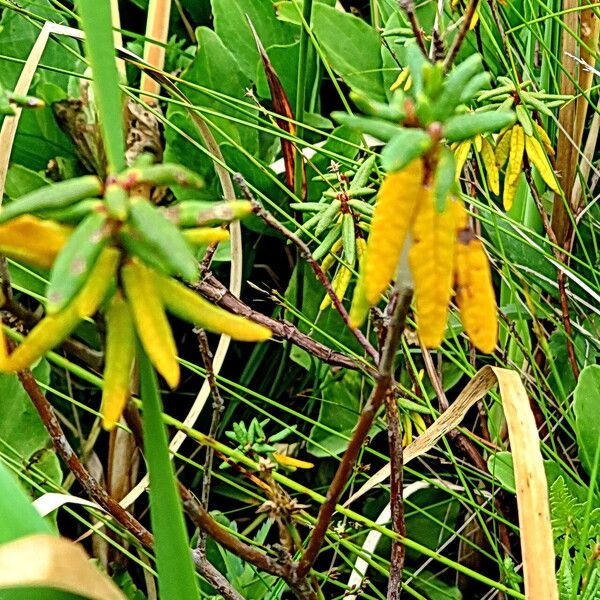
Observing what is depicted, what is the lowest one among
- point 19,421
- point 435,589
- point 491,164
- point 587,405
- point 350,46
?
point 435,589

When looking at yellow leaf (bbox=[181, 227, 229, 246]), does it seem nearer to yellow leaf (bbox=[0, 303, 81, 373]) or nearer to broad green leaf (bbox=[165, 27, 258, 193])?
yellow leaf (bbox=[0, 303, 81, 373])

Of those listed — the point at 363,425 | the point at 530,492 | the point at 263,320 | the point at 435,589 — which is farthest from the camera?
the point at 435,589

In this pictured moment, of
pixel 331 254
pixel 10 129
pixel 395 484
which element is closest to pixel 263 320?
pixel 331 254

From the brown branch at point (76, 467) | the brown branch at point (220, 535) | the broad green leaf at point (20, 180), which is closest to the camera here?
the brown branch at point (220, 535)

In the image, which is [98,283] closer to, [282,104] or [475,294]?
[475,294]

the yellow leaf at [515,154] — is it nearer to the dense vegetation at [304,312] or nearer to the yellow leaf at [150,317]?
the dense vegetation at [304,312]

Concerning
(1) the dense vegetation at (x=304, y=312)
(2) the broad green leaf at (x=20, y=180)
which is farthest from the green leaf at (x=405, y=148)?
(2) the broad green leaf at (x=20, y=180)

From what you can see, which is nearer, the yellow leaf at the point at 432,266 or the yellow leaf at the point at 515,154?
the yellow leaf at the point at 432,266
